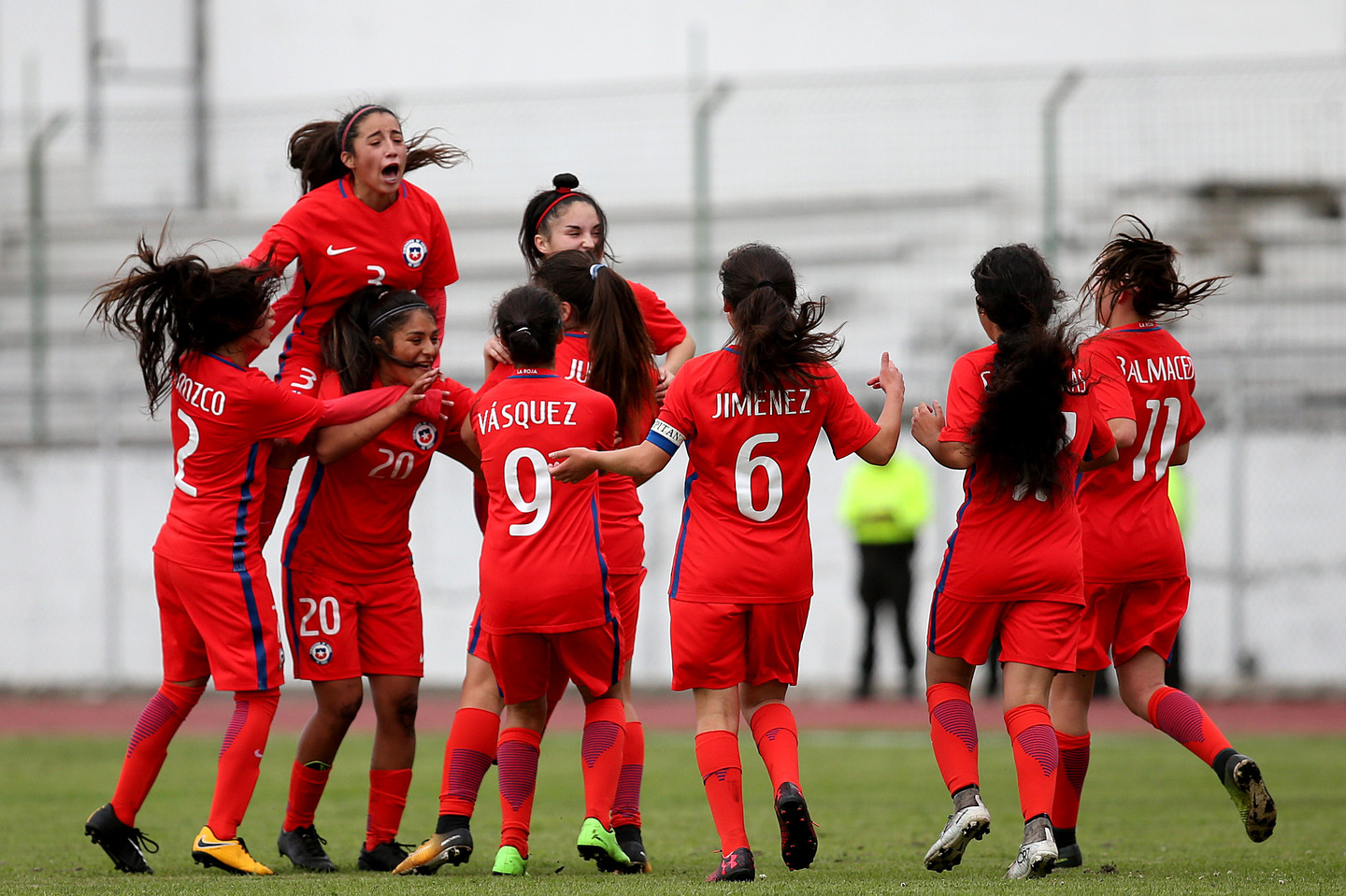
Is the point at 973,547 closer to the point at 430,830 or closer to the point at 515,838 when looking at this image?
the point at 515,838

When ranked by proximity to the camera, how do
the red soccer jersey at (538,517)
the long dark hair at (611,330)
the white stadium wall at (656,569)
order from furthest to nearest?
the white stadium wall at (656,569), the long dark hair at (611,330), the red soccer jersey at (538,517)

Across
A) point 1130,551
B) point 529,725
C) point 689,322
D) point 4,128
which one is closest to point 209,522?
point 529,725

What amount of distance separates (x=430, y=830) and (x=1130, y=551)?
9.89ft

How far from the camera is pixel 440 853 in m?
4.62

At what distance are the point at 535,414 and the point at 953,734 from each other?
1594mm

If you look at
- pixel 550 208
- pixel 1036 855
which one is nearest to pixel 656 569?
pixel 550 208

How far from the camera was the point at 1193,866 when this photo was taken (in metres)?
4.83

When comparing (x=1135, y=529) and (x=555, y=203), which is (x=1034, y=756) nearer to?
(x=1135, y=529)

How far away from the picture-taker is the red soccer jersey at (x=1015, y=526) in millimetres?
4574

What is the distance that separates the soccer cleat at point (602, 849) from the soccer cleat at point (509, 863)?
0.18 metres

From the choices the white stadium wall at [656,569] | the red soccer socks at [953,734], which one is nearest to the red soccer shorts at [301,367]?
the red soccer socks at [953,734]

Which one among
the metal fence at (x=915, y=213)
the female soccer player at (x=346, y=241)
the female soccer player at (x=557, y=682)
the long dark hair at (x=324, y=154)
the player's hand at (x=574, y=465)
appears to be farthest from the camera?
the metal fence at (x=915, y=213)

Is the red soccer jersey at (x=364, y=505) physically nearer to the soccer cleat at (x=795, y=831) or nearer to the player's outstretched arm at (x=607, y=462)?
the player's outstretched arm at (x=607, y=462)

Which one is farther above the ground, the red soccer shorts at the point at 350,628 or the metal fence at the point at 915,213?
the metal fence at the point at 915,213
